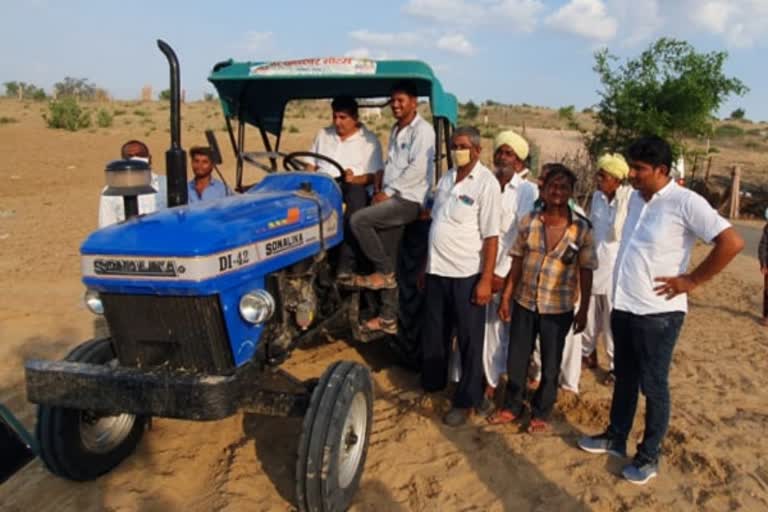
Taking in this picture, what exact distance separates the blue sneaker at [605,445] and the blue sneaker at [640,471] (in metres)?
0.20

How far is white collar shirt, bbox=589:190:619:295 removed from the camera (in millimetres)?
4910

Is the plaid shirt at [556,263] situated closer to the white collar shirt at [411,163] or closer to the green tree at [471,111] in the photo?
the white collar shirt at [411,163]

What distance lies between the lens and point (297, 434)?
4.16 m

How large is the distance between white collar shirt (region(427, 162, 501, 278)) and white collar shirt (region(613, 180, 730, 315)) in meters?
0.85

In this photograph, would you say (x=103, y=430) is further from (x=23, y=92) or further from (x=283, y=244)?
(x=23, y=92)

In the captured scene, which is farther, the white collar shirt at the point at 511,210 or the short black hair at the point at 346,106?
the short black hair at the point at 346,106

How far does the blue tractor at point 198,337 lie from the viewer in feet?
9.71

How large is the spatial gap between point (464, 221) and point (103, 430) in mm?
2432

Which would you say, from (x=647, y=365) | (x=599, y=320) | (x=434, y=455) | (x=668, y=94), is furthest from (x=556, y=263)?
(x=668, y=94)

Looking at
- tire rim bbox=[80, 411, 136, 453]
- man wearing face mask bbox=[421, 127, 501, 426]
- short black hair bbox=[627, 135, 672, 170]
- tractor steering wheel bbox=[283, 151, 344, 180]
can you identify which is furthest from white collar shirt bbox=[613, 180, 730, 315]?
tire rim bbox=[80, 411, 136, 453]

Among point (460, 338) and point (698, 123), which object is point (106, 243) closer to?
point (460, 338)

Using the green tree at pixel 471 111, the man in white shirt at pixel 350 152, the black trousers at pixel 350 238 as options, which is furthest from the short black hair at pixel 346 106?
the green tree at pixel 471 111

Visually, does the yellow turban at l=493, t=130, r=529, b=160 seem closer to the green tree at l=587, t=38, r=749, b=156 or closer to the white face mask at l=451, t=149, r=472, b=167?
the white face mask at l=451, t=149, r=472, b=167

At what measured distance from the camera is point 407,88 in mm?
4605
